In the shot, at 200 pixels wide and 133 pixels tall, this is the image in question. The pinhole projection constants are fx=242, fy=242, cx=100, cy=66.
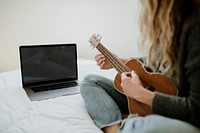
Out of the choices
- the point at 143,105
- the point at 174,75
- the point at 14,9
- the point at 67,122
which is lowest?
the point at 67,122

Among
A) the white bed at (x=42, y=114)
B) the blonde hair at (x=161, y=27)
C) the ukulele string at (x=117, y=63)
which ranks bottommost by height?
the white bed at (x=42, y=114)

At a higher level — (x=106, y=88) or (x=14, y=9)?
(x=14, y=9)

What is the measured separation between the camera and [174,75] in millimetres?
855

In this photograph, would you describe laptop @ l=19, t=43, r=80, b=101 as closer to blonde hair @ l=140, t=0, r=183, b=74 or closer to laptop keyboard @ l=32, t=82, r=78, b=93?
laptop keyboard @ l=32, t=82, r=78, b=93

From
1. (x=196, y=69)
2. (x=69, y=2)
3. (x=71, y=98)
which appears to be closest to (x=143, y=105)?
→ (x=196, y=69)

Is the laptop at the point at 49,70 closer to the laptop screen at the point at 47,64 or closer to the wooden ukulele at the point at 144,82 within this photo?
the laptop screen at the point at 47,64

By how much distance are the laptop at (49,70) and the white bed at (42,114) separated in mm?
93

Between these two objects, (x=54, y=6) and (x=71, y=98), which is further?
(x=54, y=6)

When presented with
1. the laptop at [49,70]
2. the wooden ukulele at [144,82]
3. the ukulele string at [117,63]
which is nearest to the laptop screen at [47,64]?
the laptop at [49,70]

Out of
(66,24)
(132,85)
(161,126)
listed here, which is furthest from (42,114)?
(66,24)

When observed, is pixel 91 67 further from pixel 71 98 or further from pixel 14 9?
pixel 14 9

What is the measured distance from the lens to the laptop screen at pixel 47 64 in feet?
4.64

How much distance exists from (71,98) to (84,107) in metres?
0.12

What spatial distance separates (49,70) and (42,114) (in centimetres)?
46
